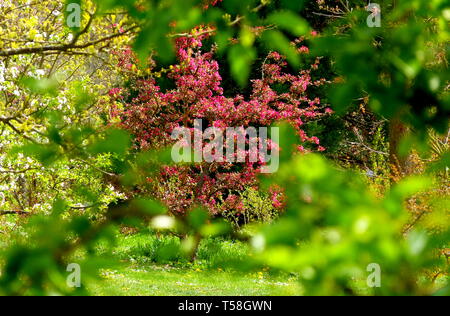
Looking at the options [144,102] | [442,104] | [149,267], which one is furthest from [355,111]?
[442,104]

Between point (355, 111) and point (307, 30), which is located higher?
point (355, 111)

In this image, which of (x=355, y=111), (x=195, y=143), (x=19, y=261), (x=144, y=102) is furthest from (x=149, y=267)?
(x=19, y=261)

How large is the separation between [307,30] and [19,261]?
727 mm

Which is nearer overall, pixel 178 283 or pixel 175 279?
pixel 178 283

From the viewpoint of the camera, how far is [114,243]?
1.19m

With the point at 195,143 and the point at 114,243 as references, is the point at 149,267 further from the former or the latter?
the point at 114,243

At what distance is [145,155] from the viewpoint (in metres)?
1.30

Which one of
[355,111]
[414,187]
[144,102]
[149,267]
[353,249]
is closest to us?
[353,249]

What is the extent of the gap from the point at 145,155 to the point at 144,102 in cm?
853
